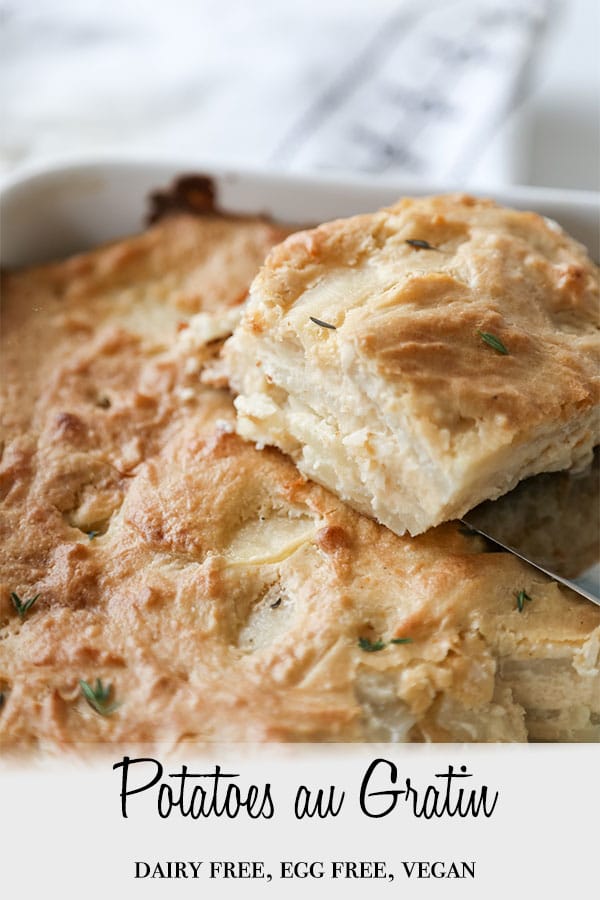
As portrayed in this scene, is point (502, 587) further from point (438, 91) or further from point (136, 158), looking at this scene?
point (438, 91)

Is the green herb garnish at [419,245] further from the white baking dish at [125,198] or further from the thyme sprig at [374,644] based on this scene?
the thyme sprig at [374,644]

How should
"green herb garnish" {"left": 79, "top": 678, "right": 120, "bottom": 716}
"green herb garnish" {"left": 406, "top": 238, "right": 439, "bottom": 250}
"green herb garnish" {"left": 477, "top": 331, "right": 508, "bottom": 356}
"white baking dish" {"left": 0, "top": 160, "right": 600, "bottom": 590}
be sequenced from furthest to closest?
"white baking dish" {"left": 0, "top": 160, "right": 600, "bottom": 590}
"green herb garnish" {"left": 406, "top": 238, "right": 439, "bottom": 250}
"green herb garnish" {"left": 477, "top": 331, "right": 508, "bottom": 356}
"green herb garnish" {"left": 79, "top": 678, "right": 120, "bottom": 716}

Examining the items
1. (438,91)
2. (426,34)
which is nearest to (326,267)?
(438,91)

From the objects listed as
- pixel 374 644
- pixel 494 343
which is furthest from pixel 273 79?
pixel 374 644

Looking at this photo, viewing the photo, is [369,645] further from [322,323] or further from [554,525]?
[322,323]

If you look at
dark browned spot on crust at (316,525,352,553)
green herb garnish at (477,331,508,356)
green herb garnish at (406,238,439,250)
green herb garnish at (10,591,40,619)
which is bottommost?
green herb garnish at (10,591,40,619)

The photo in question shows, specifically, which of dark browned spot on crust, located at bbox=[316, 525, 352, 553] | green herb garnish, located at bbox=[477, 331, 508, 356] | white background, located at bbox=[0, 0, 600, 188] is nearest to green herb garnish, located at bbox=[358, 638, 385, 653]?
dark browned spot on crust, located at bbox=[316, 525, 352, 553]

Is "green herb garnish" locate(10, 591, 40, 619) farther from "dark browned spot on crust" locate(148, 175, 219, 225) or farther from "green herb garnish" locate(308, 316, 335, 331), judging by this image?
"dark browned spot on crust" locate(148, 175, 219, 225)
